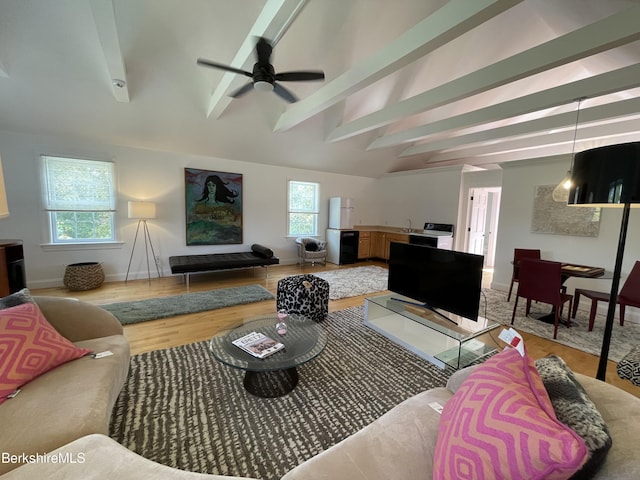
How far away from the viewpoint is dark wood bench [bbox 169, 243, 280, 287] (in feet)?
14.3

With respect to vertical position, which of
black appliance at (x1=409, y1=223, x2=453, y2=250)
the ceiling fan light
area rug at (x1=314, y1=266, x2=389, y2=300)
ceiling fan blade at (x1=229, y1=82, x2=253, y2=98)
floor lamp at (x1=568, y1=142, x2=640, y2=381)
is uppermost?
ceiling fan blade at (x1=229, y1=82, x2=253, y2=98)

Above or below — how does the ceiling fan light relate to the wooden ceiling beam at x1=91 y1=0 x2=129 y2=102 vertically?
below

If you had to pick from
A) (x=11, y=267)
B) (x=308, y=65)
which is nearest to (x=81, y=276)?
(x=11, y=267)

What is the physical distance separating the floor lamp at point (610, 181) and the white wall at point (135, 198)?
5334mm

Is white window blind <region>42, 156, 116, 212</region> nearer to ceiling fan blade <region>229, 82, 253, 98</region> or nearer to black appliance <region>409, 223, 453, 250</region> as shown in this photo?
ceiling fan blade <region>229, 82, 253, 98</region>

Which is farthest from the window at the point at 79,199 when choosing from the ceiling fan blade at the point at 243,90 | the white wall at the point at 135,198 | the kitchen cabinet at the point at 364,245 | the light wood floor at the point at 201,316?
the kitchen cabinet at the point at 364,245

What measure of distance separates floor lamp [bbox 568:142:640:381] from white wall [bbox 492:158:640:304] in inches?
139

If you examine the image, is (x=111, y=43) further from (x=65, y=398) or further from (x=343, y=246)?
(x=343, y=246)

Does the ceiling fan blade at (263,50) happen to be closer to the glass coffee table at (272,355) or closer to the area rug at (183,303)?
the glass coffee table at (272,355)

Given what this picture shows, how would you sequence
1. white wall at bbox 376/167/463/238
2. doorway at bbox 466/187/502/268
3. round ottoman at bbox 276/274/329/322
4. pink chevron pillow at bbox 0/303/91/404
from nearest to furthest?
pink chevron pillow at bbox 0/303/91/404 → round ottoman at bbox 276/274/329/322 → white wall at bbox 376/167/463/238 → doorway at bbox 466/187/502/268

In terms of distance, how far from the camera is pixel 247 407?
5.90 ft

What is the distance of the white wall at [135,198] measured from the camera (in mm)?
3908

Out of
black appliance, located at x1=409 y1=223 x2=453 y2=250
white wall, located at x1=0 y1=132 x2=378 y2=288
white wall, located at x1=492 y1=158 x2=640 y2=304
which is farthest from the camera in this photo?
black appliance, located at x1=409 y1=223 x2=453 y2=250

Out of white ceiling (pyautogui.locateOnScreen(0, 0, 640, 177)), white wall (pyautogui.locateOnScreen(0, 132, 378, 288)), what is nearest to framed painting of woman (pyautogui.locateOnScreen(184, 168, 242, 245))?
white wall (pyautogui.locateOnScreen(0, 132, 378, 288))
